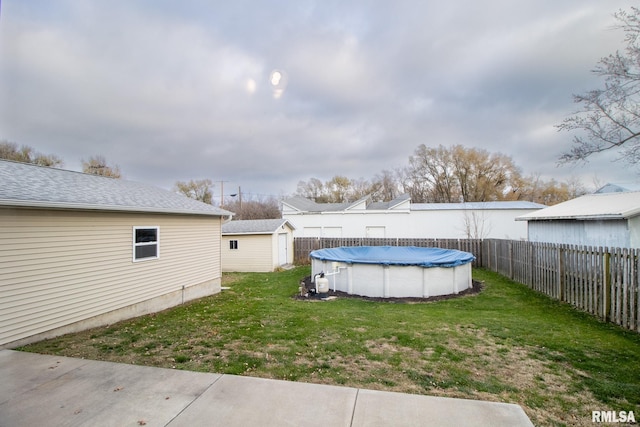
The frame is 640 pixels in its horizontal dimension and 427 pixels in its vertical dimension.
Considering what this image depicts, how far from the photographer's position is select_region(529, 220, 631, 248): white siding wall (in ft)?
26.3

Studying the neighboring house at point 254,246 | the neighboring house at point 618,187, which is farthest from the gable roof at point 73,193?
the neighboring house at point 618,187

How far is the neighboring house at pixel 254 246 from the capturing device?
1570 cm

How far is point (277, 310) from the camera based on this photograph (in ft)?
23.5

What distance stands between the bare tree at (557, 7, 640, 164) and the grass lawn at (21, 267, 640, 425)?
Result: 6243 millimetres

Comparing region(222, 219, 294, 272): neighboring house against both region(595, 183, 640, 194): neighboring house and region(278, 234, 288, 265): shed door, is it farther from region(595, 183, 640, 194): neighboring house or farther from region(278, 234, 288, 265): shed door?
region(595, 183, 640, 194): neighboring house

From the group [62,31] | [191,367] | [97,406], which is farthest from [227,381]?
[62,31]

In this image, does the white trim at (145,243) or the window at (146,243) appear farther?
the window at (146,243)

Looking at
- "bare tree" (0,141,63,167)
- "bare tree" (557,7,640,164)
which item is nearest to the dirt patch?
"bare tree" (557,7,640,164)

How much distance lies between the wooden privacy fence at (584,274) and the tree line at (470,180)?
26.1 meters

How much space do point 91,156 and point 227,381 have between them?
1268 inches

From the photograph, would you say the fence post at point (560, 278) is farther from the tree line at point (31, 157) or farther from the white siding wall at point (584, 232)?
the tree line at point (31, 157)

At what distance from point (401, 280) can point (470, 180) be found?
31450 mm

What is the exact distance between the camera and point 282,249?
672 inches

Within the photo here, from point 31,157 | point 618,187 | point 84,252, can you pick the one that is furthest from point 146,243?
point 31,157
